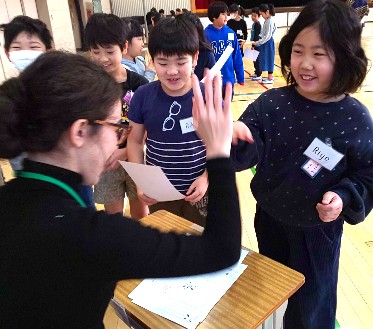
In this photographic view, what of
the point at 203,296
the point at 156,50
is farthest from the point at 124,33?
the point at 203,296

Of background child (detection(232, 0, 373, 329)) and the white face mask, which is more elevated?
the white face mask

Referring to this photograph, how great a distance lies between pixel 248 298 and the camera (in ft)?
3.18

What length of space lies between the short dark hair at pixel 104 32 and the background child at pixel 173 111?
37cm

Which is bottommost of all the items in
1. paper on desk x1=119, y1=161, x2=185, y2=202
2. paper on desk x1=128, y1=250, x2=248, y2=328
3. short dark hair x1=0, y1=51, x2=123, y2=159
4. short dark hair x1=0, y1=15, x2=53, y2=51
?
paper on desk x1=128, y1=250, x2=248, y2=328

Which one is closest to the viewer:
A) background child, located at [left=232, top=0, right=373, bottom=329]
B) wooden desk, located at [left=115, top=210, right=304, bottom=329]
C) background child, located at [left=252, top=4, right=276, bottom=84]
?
wooden desk, located at [left=115, top=210, right=304, bottom=329]

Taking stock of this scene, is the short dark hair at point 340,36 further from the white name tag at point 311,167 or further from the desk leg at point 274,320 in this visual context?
the desk leg at point 274,320

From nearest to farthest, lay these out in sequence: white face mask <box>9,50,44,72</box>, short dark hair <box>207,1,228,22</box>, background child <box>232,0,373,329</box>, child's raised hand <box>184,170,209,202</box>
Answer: background child <box>232,0,373,329</box> → child's raised hand <box>184,170,209,202</box> → white face mask <box>9,50,44,72</box> → short dark hair <box>207,1,228,22</box>

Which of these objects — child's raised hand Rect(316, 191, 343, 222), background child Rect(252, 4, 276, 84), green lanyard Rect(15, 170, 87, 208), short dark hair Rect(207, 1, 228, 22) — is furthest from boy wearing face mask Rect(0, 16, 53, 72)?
background child Rect(252, 4, 276, 84)

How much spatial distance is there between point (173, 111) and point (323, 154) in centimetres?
66

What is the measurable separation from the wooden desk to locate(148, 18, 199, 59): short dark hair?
857 millimetres

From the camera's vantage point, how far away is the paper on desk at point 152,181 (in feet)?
4.05

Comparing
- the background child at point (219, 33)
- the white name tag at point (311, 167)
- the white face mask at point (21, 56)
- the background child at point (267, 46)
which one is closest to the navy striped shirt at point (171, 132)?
the white name tag at point (311, 167)

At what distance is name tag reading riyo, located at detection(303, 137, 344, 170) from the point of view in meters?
1.07

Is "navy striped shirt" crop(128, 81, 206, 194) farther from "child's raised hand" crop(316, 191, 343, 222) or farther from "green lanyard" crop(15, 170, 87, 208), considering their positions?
"green lanyard" crop(15, 170, 87, 208)
